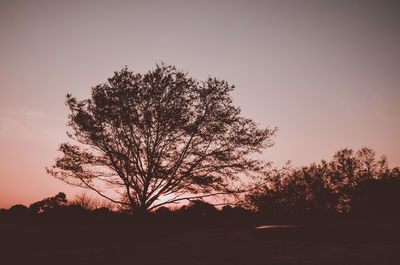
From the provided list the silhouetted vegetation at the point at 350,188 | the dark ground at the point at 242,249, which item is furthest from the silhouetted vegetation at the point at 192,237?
the silhouetted vegetation at the point at 350,188

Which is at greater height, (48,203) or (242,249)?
(48,203)

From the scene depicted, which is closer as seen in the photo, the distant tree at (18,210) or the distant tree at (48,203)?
the distant tree at (18,210)

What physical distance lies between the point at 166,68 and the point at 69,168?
27.5 ft

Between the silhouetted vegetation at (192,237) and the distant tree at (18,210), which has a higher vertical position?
the distant tree at (18,210)

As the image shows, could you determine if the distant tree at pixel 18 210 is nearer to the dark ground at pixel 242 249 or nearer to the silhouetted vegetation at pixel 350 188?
the dark ground at pixel 242 249

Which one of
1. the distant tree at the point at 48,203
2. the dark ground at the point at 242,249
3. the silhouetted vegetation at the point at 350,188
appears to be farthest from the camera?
the silhouetted vegetation at the point at 350,188

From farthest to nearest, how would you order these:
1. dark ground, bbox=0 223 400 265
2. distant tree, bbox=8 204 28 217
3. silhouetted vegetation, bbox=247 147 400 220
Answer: silhouetted vegetation, bbox=247 147 400 220
distant tree, bbox=8 204 28 217
dark ground, bbox=0 223 400 265

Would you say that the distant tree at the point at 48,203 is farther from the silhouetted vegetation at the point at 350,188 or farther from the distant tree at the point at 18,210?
the silhouetted vegetation at the point at 350,188

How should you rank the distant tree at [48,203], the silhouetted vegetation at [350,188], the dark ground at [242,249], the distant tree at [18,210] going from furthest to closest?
the silhouetted vegetation at [350,188] → the distant tree at [48,203] → the distant tree at [18,210] → the dark ground at [242,249]

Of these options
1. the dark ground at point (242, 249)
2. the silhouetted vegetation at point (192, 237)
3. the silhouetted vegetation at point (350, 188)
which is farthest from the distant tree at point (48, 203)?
the silhouetted vegetation at point (350, 188)

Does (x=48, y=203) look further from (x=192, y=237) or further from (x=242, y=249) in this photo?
(x=242, y=249)

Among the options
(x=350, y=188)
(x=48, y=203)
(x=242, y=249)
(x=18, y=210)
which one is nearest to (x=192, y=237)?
(x=242, y=249)

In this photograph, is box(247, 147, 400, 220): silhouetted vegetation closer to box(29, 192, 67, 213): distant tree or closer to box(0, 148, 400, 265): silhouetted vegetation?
box(0, 148, 400, 265): silhouetted vegetation

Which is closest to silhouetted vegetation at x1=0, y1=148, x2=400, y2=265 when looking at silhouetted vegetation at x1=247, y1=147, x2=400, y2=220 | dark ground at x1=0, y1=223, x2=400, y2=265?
dark ground at x1=0, y1=223, x2=400, y2=265
